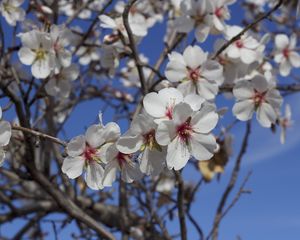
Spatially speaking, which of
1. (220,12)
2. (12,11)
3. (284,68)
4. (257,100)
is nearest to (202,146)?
(257,100)

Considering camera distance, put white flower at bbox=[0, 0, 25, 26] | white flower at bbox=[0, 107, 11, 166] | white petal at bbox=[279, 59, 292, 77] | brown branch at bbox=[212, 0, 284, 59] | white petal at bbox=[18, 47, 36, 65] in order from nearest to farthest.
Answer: white flower at bbox=[0, 107, 11, 166] → brown branch at bbox=[212, 0, 284, 59] → white petal at bbox=[18, 47, 36, 65] → white flower at bbox=[0, 0, 25, 26] → white petal at bbox=[279, 59, 292, 77]

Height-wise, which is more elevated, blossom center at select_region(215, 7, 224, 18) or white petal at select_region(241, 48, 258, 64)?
blossom center at select_region(215, 7, 224, 18)

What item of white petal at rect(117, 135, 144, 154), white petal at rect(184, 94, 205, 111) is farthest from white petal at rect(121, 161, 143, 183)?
white petal at rect(184, 94, 205, 111)

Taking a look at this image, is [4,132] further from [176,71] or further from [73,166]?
[176,71]

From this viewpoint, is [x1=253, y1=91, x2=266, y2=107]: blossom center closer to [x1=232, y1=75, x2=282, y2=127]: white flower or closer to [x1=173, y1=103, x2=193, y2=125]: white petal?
[x1=232, y1=75, x2=282, y2=127]: white flower

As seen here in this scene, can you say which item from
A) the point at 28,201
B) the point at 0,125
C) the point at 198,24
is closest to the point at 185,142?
the point at 0,125

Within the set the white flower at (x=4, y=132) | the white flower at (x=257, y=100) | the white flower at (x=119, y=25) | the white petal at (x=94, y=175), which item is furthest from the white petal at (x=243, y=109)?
the white flower at (x=4, y=132)
